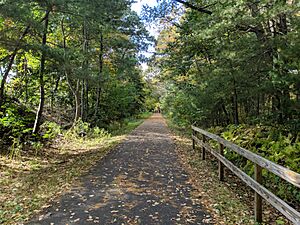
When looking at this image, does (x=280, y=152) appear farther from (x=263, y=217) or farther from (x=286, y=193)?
(x=263, y=217)

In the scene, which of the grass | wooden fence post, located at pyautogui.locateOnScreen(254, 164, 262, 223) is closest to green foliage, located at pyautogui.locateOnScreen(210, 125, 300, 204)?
wooden fence post, located at pyautogui.locateOnScreen(254, 164, 262, 223)

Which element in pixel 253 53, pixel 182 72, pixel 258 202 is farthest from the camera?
pixel 182 72

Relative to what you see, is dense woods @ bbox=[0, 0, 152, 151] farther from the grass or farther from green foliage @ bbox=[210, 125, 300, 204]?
green foliage @ bbox=[210, 125, 300, 204]

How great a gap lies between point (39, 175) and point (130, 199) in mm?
3110

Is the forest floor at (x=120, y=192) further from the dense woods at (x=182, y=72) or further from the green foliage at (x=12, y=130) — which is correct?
the green foliage at (x=12, y=130)

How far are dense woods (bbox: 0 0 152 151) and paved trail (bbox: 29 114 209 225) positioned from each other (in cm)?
389

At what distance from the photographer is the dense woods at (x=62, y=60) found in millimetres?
7321

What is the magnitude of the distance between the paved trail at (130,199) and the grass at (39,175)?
0.36 metres

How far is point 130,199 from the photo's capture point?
475 cm

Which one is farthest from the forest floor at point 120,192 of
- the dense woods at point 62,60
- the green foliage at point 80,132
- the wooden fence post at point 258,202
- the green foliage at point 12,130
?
the green foliage at point 80,132

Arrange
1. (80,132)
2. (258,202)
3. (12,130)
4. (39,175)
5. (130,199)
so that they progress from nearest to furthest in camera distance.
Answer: (258,202) → (130,199) → (39,175) → (12,130) → (80,132)

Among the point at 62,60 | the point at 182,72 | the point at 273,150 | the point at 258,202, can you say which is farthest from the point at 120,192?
the point at 182,72

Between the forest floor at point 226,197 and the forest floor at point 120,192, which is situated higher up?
the forest floor at point 120,192

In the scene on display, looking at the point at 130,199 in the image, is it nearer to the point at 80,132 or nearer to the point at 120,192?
the point at 120,192
